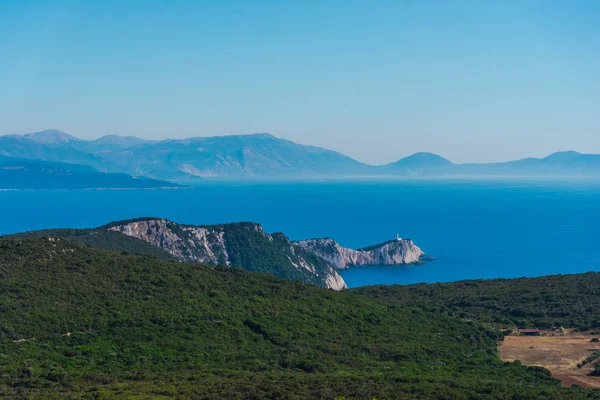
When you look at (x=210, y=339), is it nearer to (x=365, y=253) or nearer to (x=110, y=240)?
(x=110, y=240)

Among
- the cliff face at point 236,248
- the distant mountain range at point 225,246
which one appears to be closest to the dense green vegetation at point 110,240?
the distant mountain range at point 225,246

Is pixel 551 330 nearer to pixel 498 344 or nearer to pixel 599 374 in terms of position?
pixel 498 344

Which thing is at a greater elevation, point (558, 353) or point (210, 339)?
point (210, 339)

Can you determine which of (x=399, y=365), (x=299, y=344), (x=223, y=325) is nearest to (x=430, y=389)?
(x=399, y=365)

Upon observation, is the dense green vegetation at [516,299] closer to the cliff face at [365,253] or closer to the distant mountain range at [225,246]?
the distant mountain range at [225,246]

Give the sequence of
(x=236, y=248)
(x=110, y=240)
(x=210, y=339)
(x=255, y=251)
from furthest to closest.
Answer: (x=255, y=251) → (x=236, y=248) → (x=110, y=240) → (x=210, y=339)

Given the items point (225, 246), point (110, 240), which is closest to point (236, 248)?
point (225, 246)
